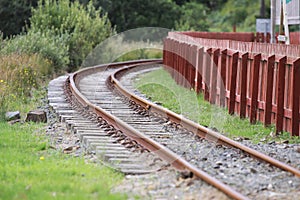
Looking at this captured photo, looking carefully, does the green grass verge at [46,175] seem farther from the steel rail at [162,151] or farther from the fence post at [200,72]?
the fence post at [200,72]

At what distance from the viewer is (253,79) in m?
14.0

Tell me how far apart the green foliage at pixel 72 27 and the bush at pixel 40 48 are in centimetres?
278

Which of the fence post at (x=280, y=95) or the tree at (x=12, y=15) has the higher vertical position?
the fence post at (x=280, y=95)

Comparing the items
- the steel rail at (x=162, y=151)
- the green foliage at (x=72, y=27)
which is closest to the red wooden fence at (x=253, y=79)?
the steel rail at (x=162, y=151)

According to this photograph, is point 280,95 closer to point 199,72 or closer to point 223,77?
point 223,77

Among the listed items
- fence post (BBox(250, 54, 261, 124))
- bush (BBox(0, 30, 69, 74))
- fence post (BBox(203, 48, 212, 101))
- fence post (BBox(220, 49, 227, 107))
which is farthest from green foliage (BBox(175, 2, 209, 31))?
fence post (BBox(250, 54, 261, 124))

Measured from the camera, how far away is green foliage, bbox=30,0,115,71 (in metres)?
32.6

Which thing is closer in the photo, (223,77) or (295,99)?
(295,99)

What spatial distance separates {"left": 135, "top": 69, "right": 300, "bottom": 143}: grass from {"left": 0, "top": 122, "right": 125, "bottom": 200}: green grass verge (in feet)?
11.4

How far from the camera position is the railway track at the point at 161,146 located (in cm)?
877

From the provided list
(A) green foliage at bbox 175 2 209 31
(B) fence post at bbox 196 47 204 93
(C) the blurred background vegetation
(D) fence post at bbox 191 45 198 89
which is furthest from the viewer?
(A) green foliage at bbox 175 2 209 31

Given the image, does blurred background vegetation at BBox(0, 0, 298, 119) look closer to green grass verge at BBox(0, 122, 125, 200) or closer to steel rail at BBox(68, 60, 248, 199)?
steel rail at BBox(68, 60, 248, 199)

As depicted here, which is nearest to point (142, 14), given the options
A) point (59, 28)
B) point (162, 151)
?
point (59, 28)

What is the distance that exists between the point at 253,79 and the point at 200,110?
2022mm
